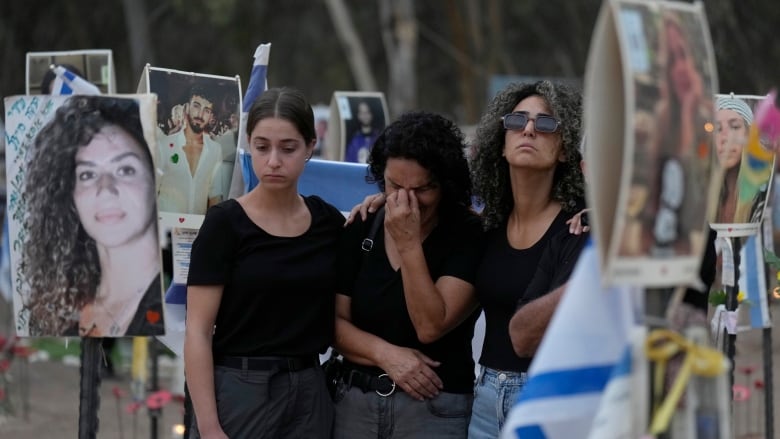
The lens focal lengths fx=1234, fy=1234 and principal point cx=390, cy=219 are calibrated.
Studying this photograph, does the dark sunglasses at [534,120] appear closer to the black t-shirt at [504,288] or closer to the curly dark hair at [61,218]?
the black t-shirt at [504,288]

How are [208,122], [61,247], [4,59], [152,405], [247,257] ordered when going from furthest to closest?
1. [4,59]
2. [152,405]
3. [208,122]
4. [61,247]
5. [247,257]

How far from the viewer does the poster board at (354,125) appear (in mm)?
6613

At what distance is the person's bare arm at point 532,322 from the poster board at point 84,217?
4.09 feet

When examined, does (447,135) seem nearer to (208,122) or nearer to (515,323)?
(515,323)

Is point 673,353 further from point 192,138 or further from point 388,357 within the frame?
point 192,138

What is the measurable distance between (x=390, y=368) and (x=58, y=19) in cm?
2338

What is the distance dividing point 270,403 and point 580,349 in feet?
4.23

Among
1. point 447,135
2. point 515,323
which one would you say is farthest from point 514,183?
point 515,323

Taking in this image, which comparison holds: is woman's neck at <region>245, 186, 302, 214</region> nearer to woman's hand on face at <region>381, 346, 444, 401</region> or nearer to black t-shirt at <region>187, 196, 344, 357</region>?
black t-shirt at <region>187, 196, 344, 357</region>

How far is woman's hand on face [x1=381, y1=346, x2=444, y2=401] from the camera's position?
3.29 m

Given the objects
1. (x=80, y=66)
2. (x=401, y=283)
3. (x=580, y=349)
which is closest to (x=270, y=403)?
(x=401, y=283)

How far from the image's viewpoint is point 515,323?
2.98m

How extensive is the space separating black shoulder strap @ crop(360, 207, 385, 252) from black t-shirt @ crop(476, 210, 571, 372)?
327 millimetres

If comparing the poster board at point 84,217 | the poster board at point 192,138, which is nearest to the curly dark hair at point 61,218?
the poster board at point 84,217
